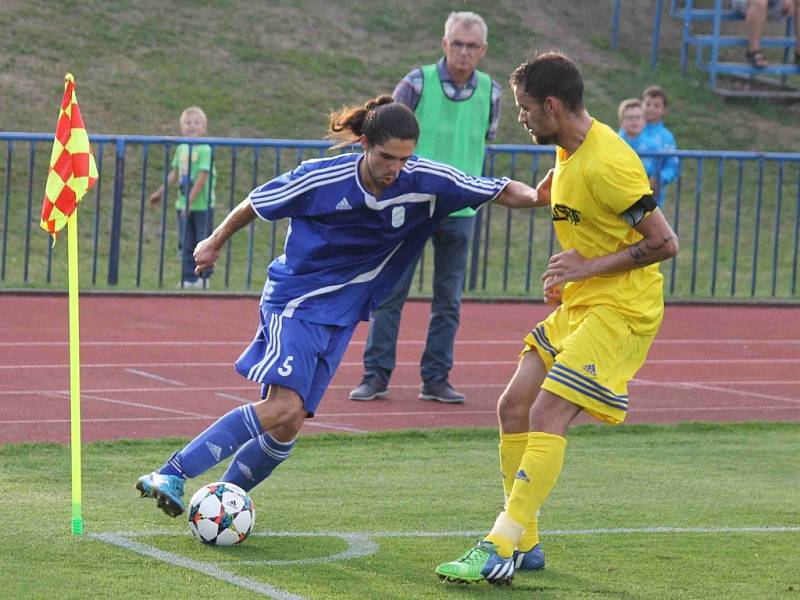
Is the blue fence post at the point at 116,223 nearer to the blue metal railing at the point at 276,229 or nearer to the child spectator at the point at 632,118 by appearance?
the blue metal railing at the point at 276,229

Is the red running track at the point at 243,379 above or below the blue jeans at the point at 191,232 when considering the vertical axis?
below

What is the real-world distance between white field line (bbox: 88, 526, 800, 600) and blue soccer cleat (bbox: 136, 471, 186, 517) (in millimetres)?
165

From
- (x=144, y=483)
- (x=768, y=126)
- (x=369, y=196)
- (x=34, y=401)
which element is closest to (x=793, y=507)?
(x=369, y=196)

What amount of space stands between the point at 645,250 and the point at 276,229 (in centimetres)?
1089

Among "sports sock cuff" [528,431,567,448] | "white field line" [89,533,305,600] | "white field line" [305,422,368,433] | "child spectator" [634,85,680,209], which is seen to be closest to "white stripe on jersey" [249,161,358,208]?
"sports sock cuff" [528,431,567,448]

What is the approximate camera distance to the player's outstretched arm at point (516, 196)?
6.57m

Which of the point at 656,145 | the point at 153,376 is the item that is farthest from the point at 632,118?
the point at 153,376

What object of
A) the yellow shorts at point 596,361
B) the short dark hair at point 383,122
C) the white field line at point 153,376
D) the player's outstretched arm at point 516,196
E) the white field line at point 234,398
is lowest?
the white field line at point 234,398

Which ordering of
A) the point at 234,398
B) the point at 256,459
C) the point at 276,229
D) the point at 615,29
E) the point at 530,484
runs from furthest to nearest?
1. the point at 615,29
2. the point at 276,229
3. the point at 234,398
4. the point at 256,459
5. the point at 530,484

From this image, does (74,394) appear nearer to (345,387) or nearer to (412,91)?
(412,91)

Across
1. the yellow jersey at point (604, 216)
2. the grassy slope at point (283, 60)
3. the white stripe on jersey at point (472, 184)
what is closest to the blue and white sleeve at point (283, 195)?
the white stripe on jersey at point (472, 184)

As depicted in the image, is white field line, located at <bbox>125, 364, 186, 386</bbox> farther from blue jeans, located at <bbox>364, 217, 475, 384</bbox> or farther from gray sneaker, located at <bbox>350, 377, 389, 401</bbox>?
blue jeans, located at <bbox>364, 217, 475, 384</bbox>

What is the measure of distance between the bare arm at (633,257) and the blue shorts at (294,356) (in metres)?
1.02

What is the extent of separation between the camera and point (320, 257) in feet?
21.0
